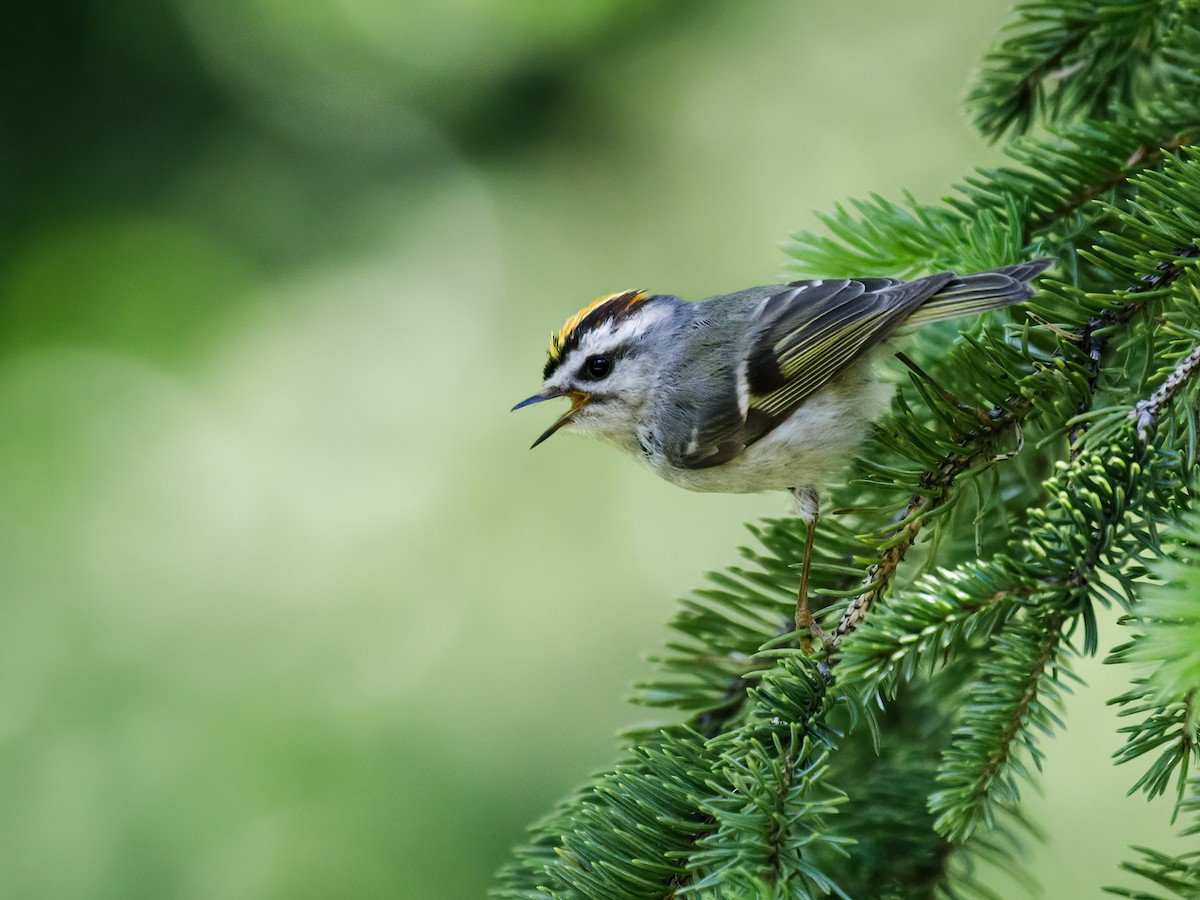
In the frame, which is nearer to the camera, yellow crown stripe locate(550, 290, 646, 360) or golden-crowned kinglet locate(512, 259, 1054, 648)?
golden-crowned kinglet locate(512, 259, 1054, 648)

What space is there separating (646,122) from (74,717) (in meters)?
1.90

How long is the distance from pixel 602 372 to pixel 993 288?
0.87 meters

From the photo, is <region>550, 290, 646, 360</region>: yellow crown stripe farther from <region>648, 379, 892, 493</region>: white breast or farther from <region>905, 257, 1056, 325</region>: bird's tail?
<region>905, 257, 1056, 325</region>: bird's tail

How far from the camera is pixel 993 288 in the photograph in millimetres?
1252

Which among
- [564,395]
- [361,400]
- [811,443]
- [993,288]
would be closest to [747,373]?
[811,443]

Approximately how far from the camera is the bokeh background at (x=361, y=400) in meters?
1.83

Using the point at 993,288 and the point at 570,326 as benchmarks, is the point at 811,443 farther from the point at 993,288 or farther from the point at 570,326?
the point at 570,326

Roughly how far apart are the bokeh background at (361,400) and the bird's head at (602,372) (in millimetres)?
340

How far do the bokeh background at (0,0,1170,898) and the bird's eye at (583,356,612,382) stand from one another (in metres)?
0.38

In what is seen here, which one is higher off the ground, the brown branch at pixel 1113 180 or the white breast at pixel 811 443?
the brown branch at pixel 1113 180

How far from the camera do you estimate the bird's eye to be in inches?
77.8

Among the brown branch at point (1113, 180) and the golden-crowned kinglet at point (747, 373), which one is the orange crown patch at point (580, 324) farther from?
the brown branch at point (1113, 180)

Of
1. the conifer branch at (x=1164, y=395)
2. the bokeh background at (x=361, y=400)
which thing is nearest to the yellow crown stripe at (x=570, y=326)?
the bokeh background at (x=361, y=400)

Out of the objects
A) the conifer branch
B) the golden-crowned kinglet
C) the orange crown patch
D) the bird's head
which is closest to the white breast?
the golden-crowned kinglet
